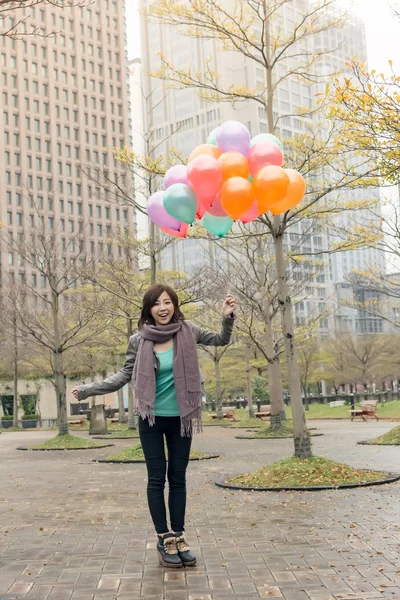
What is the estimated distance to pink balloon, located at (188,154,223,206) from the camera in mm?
7762

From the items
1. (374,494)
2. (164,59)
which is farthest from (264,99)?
(374,494)

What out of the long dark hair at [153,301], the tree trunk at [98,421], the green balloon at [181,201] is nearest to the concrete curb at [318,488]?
the green balloon at [181,201]

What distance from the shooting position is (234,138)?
830 cm

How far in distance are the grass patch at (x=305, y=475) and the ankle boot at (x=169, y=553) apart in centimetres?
455

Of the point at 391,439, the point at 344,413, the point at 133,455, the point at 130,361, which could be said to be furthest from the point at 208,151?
the point at 344,413

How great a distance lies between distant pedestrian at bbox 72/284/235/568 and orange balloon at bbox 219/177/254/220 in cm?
244

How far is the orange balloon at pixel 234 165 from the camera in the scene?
8055 mm

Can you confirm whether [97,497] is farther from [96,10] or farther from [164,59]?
[96,10]

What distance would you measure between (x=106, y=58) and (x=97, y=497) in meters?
121

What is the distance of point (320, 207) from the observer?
13.4 m

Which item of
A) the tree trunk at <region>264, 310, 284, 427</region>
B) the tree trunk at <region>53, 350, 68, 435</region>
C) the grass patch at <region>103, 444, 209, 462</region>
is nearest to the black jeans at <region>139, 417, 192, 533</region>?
the grass patch at <region>103, 444, 209, 462</region>

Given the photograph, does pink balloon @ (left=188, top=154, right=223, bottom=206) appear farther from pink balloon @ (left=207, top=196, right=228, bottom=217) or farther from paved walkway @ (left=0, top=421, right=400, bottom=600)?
paved walkway @ (left=0, top=421, right=400, bottom=600)

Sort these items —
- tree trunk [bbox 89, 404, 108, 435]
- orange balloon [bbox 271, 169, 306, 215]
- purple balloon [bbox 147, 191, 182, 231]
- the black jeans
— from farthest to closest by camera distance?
1. tree trunk [bbox 89, 404, 108, 435]
2. purple balloon [bbox 147, 191, 182, 231]
3. orange balloon [bbox 271, 169, 306, 215]
4. the black jeans

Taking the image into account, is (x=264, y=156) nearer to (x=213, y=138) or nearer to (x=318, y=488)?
(x=213, y=138)
